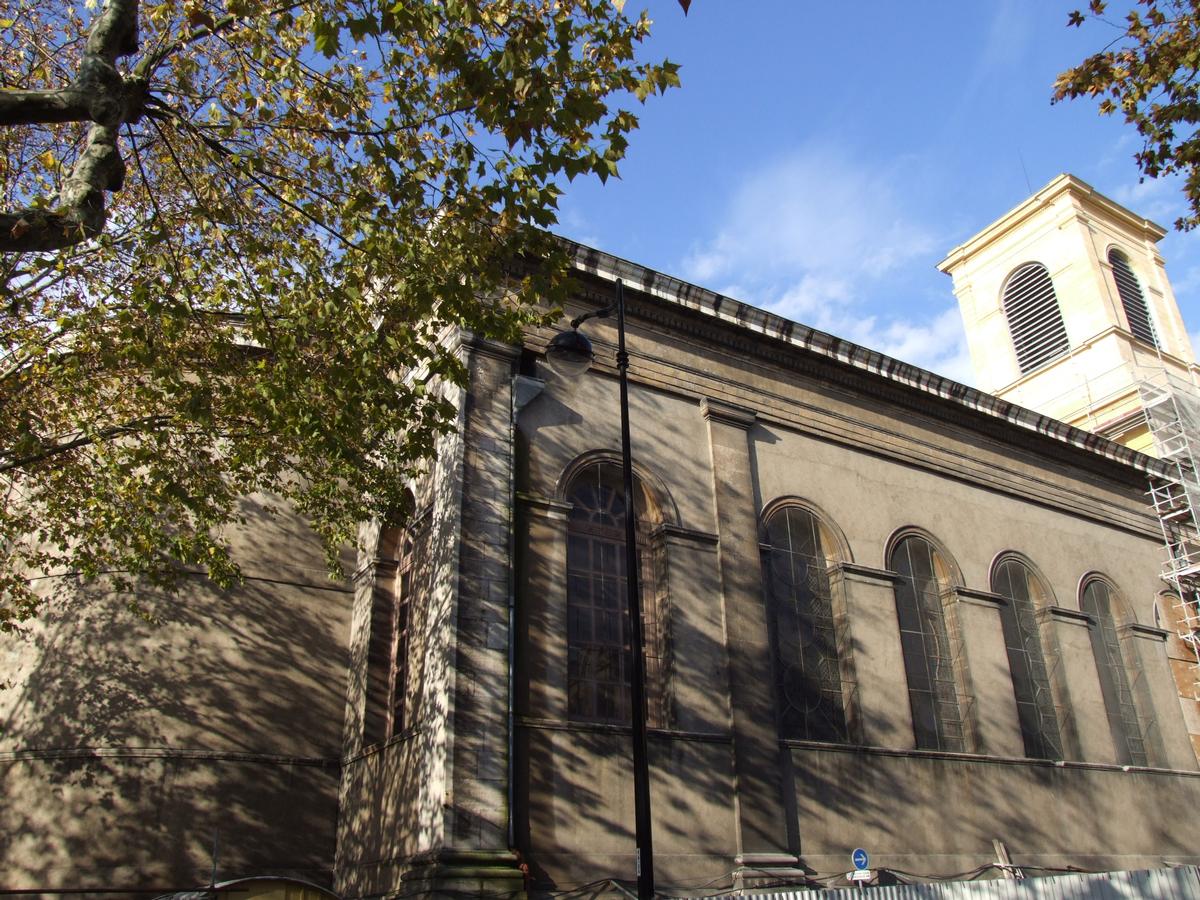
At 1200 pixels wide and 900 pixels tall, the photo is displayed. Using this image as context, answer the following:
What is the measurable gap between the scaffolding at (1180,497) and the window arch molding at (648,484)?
46.2 feet

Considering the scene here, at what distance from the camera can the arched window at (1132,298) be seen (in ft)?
101

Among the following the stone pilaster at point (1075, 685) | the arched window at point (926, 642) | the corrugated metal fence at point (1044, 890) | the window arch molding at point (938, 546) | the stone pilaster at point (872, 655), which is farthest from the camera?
the stone pilaster at point (1075, 685)

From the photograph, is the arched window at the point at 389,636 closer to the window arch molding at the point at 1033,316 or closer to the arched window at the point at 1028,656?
the arched window at the point at 1028,656

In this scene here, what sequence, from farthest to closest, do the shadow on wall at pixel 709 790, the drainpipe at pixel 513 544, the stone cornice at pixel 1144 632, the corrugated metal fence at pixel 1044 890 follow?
1. the stone cornice at pixel 1144 632
2. the shadow on wall at pixel 709 790
3. the drainpipe at pixel 513 544
4. the corrugated metal fence at pixel 1044 890

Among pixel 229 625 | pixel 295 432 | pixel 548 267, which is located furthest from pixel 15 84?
pixel 229 625

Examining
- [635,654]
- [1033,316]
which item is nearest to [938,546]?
[635,654]

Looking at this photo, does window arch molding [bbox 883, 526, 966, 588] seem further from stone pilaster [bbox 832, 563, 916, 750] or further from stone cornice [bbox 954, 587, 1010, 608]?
stone pilaster [bbox 832, 563, 916, 750]

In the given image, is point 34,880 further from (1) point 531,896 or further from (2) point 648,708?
(2) point 648,708

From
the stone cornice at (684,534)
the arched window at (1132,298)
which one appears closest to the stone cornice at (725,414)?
the stone cornice at (684,534)

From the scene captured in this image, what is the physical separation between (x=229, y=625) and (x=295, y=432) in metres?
4.87

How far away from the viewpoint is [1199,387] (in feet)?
100

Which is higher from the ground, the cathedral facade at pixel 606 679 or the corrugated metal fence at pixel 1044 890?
the cathedral facade at pixel 606 679

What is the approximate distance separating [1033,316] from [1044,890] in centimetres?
2497

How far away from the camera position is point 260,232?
12484mm
